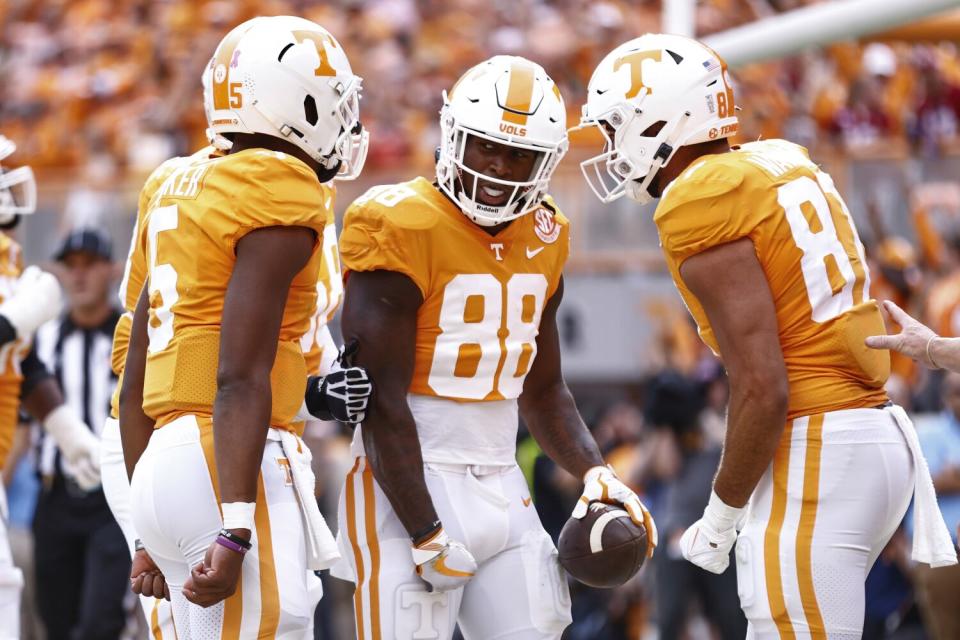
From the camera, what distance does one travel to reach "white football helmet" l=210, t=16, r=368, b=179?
3.46 meters

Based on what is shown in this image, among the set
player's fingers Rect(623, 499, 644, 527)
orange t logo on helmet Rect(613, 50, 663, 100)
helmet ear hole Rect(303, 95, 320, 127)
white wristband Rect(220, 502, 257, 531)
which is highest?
orange t logo on helmet Rect(613, 50, 663, 100)

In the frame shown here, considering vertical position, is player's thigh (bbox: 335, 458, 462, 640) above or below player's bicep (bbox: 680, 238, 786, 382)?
below

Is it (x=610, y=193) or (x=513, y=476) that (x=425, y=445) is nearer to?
A: (x=513, y=476)

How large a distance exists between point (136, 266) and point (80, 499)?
86.9 inches

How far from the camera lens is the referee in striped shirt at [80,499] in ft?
18.7

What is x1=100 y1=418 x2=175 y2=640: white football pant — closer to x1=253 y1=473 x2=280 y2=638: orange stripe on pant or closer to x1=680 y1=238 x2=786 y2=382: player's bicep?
x1=253 y1=473 x2=280 y2=638: orange stripe on pant

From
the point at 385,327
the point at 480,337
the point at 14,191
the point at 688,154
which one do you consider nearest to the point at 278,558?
the point at 385,327

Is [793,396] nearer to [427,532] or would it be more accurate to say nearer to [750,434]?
[750,434]

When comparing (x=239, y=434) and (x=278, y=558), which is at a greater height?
(x=239, y=434)

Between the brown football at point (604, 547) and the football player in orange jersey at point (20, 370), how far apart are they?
5.46 ft

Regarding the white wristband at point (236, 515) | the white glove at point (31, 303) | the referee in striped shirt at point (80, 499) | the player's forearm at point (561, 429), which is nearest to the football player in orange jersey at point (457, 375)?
the player's forearm at point (561, 429)

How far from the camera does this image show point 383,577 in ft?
12.0

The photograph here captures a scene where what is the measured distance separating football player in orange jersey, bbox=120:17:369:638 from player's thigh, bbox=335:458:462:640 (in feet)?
0.75

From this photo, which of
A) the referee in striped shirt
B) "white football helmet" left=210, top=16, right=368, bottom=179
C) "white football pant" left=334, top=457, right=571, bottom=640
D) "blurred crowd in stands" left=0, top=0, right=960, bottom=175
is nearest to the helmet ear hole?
"white football helmet" left=210, top=16, right=368, bottom=179
